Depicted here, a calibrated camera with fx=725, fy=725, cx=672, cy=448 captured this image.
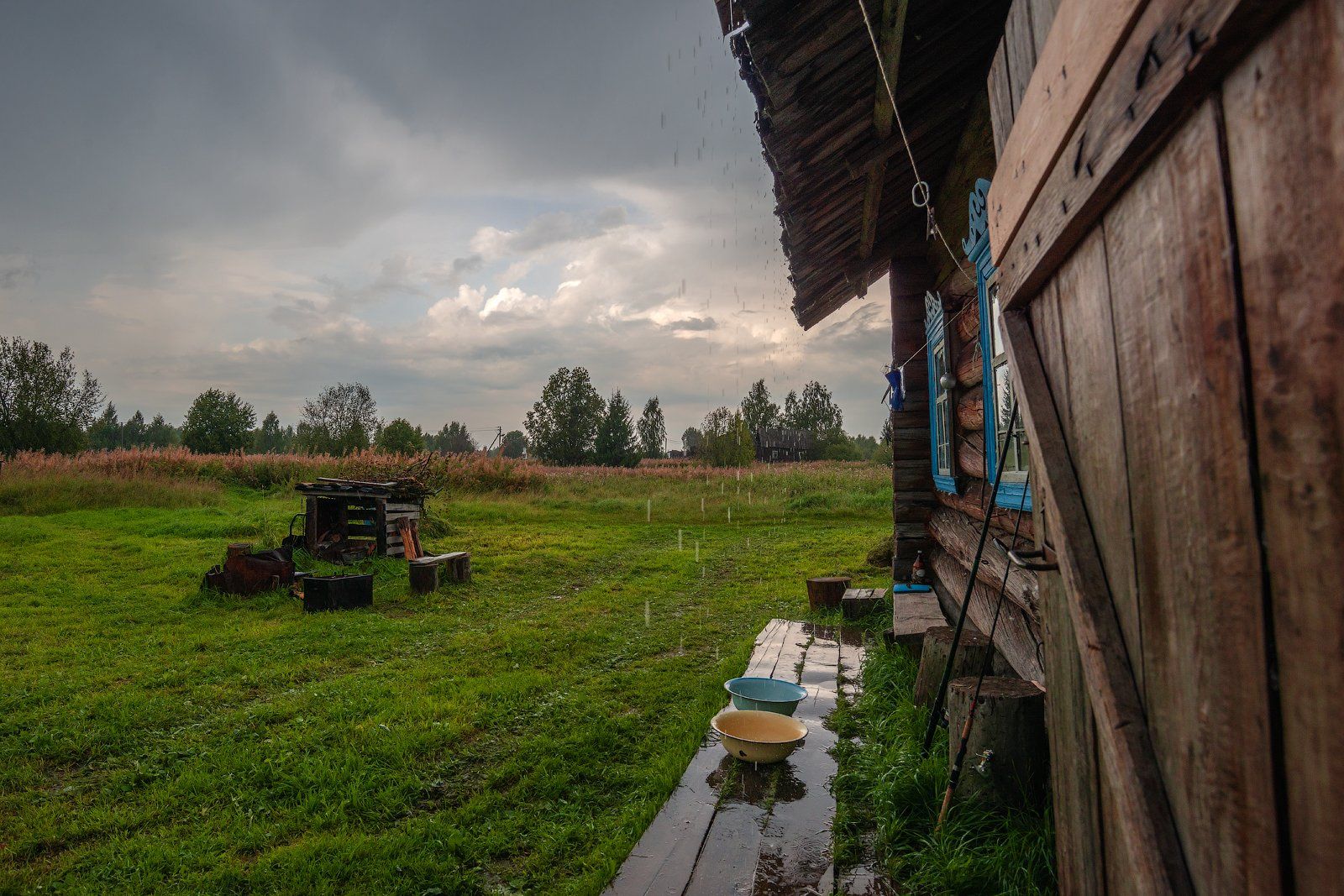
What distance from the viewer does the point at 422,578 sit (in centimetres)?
948

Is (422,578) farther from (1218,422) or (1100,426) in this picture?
(1218,422)

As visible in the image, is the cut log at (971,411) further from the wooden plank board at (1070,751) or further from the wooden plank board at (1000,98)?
the wooden plank board at (1070,751)

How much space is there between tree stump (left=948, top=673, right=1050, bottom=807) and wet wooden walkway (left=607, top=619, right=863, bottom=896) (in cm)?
70

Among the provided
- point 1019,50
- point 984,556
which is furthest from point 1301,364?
point 984,556

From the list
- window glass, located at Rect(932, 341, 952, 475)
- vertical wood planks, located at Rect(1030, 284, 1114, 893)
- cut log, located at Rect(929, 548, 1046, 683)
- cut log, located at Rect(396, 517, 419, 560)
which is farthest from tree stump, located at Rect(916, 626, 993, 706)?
cut log, located at Rect(396, 517, 419, 560)

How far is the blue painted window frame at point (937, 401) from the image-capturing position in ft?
19.0

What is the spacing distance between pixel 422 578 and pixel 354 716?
15.0ft

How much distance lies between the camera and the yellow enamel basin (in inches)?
148

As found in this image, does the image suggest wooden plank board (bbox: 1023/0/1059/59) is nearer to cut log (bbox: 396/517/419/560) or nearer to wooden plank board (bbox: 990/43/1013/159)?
wooden plank board (bbox: 990/43/1013/159)

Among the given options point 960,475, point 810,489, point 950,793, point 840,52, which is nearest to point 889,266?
point 960,475

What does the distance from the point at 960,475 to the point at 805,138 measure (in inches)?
114

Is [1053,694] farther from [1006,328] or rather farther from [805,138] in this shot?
[805,138]

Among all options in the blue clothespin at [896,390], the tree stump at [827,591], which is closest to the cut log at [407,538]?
the tree stump at [827,591]

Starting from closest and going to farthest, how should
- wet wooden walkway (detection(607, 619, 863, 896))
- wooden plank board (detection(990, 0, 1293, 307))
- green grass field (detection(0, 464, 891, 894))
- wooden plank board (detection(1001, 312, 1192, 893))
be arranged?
wooden plank board (detection(990, 0, 1293, 307))
wooden plank board (detection(1001, 312, 1192, 893))
wet wooden walkway (detection(607, 619, 863, 896))
green grass field (detection(0, 464, 891, 894))
